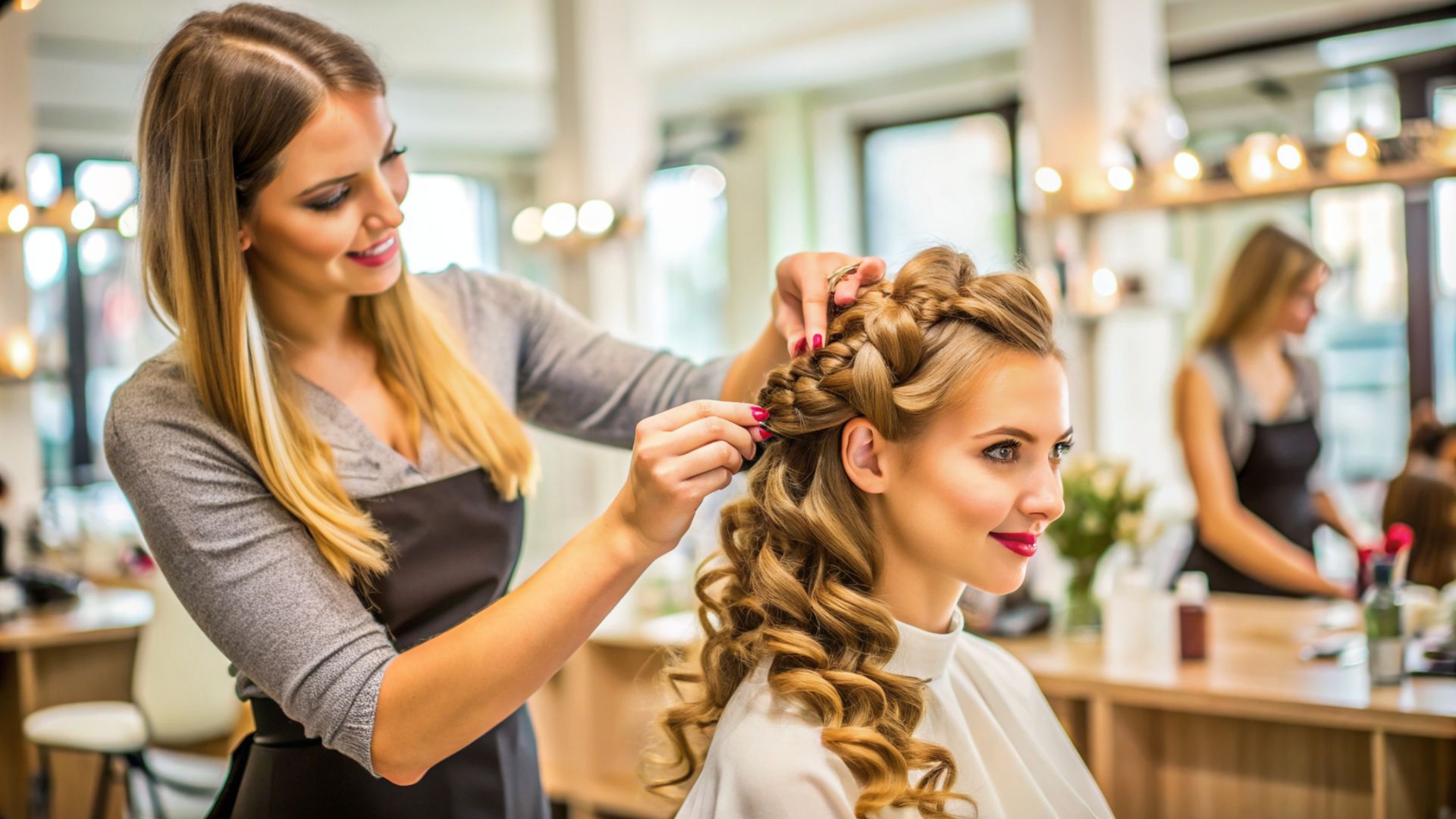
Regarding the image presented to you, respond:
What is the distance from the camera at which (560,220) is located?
16.7 ft

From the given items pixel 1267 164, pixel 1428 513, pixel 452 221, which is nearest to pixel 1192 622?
pixel 1428 513

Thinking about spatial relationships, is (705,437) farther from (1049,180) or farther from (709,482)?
(1049,180)

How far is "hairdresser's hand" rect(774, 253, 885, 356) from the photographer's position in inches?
50.1

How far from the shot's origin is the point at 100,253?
8.04 metres

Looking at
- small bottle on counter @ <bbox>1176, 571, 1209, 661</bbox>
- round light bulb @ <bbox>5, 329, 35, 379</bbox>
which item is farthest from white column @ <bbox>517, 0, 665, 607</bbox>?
small bottle on counter @ <bbox>1176, 571, 1209, 661</bbox>

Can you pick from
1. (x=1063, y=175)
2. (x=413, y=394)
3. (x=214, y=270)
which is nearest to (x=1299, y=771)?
(x=413, y=394)

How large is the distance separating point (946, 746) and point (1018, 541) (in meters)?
0.26

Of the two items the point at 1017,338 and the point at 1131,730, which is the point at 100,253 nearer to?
the point at 1131,730

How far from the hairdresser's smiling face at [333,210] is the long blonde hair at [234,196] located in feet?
0.05

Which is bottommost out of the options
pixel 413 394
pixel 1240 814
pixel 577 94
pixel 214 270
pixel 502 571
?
pixel 1240 814

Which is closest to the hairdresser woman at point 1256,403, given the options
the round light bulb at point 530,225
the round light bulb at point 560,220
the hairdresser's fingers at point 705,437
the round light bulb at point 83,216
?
the hairdresser's fingers at point 705,437

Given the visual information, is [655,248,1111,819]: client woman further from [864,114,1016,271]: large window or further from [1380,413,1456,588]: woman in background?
[864,114,1016,271]: large window

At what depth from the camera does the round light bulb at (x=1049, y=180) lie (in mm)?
4270

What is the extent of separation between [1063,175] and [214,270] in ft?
11.9
